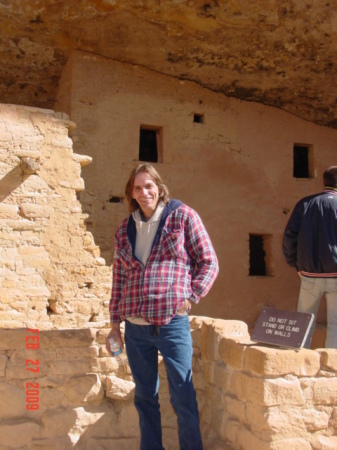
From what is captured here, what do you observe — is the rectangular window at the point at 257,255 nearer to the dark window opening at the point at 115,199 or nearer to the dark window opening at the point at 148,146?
the dark window opening at the point at 148,146

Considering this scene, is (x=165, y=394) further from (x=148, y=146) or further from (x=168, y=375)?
(x=148, y=146)

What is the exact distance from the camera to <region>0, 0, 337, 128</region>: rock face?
6816 mm

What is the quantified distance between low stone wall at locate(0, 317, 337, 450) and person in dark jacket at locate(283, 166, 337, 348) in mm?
783

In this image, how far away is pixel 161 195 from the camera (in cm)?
302

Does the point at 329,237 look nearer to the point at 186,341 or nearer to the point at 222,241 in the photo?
the point at 186,341

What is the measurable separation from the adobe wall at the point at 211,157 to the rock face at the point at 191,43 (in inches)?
11.7

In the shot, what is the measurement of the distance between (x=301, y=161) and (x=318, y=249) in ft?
20.6

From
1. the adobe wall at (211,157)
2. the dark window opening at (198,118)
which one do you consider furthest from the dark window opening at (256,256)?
the dark window opening at (198,118)

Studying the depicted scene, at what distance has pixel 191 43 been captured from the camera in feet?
24.7

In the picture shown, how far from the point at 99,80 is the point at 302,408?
6.07m

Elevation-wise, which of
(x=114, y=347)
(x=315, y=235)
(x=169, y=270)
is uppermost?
(x=315, y=235)

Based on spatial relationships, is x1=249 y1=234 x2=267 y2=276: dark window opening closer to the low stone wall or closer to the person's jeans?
the person's jeans

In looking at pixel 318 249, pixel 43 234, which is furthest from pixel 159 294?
pixel 43 234

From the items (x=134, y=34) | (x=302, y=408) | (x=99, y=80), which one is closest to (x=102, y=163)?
(x=99, y=80)
